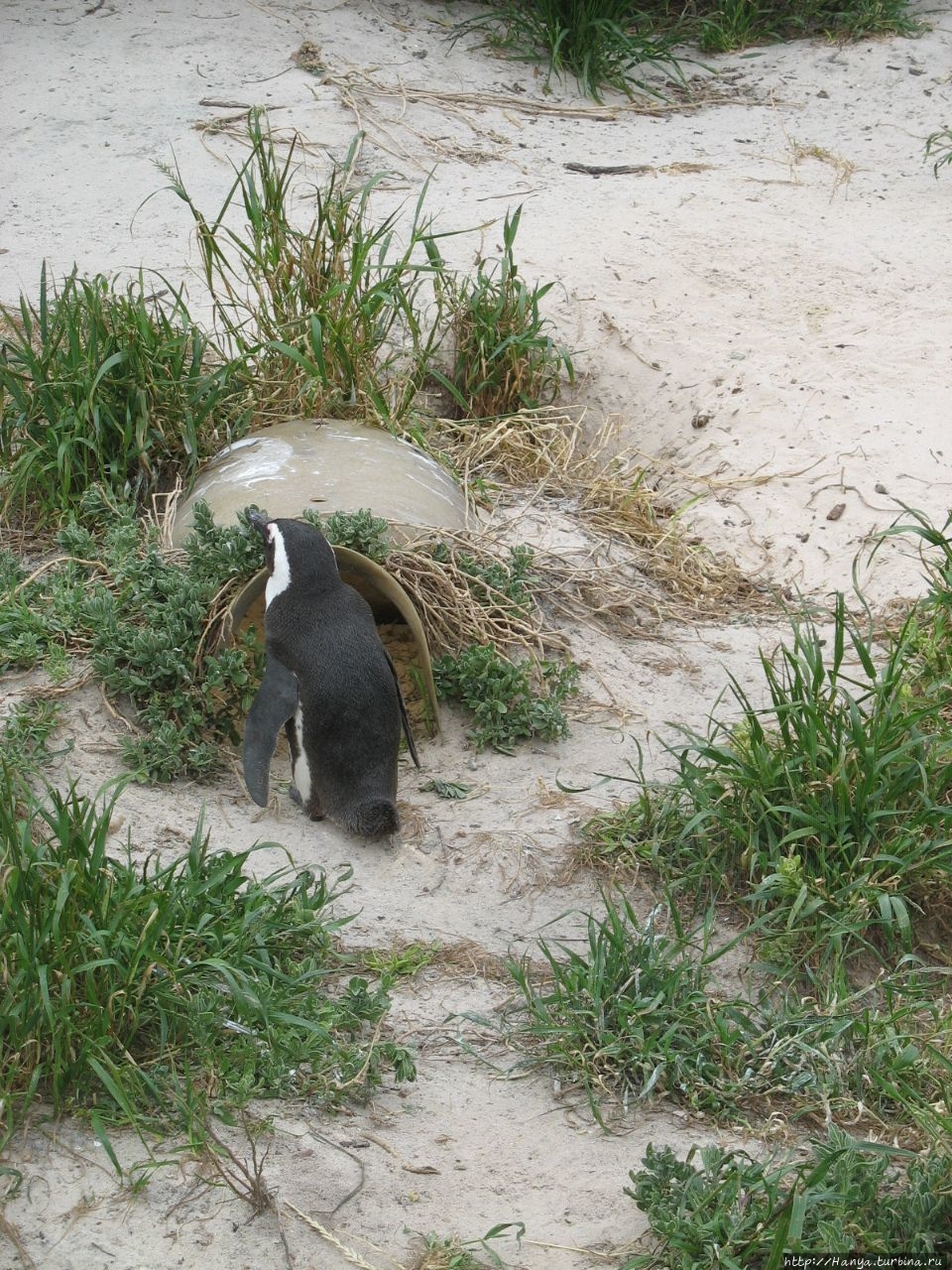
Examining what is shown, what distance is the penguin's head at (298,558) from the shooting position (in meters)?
3.81

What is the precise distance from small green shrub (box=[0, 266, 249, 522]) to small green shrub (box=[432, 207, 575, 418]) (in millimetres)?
1051

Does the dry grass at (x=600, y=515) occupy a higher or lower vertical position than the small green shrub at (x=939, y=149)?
lower

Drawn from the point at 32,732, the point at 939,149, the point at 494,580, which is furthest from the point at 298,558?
the point at 939,149

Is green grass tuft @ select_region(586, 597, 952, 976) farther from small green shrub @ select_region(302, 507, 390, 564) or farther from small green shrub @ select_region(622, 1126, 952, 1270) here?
small green shrub @ select_region(302, 507, 390, 564)

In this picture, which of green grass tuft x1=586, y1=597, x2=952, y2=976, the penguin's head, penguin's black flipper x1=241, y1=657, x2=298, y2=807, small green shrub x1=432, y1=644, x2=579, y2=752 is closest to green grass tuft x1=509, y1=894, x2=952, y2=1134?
green grass tuft x1=586, y1=597, x2=952, y2=976

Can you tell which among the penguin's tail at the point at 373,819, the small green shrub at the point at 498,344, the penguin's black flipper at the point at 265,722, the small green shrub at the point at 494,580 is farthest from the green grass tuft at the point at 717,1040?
the small green shrub at the point at 498,344

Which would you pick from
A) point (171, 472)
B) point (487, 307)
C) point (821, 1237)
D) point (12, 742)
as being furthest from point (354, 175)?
point (821, 1237)

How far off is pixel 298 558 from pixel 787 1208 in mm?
2158

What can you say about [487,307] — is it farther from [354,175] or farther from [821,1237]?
[821,1237]

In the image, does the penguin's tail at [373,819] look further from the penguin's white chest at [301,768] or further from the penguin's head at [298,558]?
the penguin's head at [298,558]

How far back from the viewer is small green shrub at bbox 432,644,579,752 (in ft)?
13.0

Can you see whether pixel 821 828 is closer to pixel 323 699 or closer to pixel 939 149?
pixel 323 699

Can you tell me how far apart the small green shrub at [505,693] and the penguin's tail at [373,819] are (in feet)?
1.51

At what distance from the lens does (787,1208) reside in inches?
87.2
